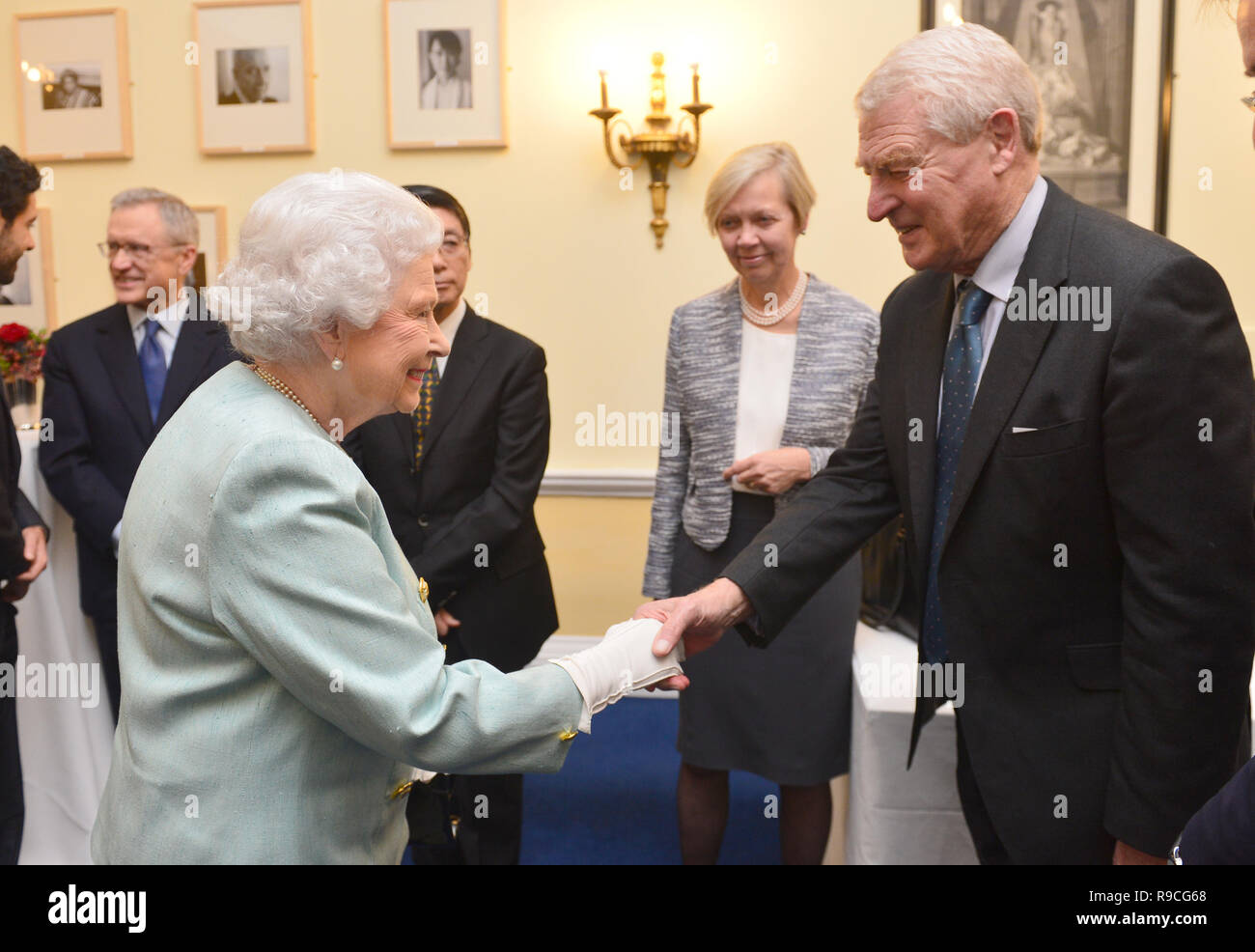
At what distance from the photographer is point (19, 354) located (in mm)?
3633

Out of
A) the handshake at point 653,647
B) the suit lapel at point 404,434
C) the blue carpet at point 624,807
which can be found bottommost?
the blue carpet at point 624,807

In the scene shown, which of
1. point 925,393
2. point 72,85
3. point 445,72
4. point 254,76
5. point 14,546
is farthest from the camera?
point 72,85

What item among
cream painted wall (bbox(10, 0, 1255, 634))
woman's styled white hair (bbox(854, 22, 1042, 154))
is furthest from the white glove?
cream painted wall (bbox(10, 0, 1255, 634))

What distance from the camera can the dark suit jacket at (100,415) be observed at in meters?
3.04

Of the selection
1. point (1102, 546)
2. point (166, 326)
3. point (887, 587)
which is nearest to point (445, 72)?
point (166, 326)

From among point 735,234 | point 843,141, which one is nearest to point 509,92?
point 843,141

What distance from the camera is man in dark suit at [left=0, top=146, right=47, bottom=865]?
270 centimetres

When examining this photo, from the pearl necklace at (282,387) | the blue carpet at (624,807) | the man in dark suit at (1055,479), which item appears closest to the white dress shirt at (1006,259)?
the man in dark suit at (1055,479)

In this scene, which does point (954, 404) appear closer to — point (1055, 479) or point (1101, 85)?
point (1055, 479)

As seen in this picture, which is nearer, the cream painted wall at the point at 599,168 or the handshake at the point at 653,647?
the handshake at the point at 653,647

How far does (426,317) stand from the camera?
151 centimetres

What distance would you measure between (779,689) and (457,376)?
1209 mm

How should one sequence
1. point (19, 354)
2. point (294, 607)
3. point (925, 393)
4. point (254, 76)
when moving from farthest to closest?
point (254, 76) < point (19, 354) < point (925, 393) < point (294, 607)

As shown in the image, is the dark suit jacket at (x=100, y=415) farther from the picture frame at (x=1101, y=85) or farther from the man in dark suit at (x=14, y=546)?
the picture frame at (x=1101, y=85)
